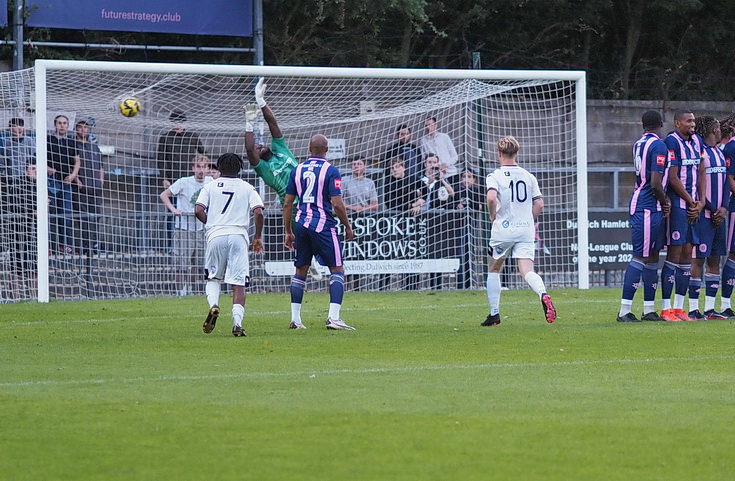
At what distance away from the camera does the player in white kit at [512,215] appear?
13719mm

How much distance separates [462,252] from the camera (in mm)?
20734

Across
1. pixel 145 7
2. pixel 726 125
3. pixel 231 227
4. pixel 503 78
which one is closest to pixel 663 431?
pixel 231 227

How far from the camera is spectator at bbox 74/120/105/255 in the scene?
62.5ft

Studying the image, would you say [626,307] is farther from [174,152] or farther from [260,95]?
[174,152]

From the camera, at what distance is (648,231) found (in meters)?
13.8

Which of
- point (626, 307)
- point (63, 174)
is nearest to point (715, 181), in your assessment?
point (626, 307)

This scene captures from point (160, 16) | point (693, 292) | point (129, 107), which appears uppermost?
point (160, 16)

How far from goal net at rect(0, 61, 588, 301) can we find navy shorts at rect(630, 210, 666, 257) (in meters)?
5.83

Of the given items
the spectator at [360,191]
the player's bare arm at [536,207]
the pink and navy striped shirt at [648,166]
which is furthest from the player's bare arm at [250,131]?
the spectator at [360,191]

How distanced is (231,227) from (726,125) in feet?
19.5

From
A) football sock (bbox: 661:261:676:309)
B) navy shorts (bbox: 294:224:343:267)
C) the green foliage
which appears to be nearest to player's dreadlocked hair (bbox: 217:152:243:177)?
navy shorts (bbox: 294:224:343:267)

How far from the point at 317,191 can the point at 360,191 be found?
7.39 m

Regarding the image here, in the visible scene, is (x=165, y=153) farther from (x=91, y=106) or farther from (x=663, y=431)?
(x=663, y=431)

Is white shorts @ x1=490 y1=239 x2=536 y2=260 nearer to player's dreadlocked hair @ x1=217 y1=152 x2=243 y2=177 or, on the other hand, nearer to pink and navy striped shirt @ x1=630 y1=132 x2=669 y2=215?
pink and navy striped shirt @ x1=630 y1=132 x2=669 y2=215
